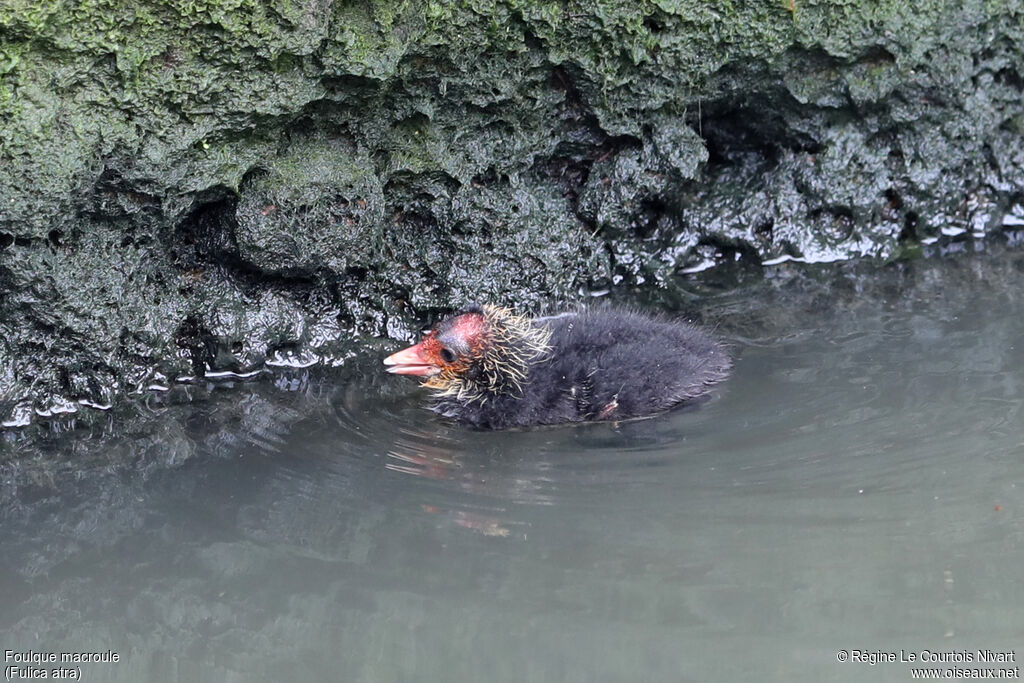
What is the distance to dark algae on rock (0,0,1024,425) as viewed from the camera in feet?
16.8

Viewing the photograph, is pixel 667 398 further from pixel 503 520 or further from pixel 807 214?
pixel 807 214

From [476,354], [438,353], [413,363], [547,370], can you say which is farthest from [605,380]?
[413,363]

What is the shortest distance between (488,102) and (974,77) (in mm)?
3065

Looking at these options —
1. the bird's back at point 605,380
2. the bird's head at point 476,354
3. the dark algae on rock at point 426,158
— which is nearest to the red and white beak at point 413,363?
the bird's head at point 476,354

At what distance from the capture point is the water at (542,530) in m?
3.72

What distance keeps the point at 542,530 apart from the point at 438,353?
1419 millimetres

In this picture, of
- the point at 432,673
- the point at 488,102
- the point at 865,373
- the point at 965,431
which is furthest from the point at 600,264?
the point at 432,673

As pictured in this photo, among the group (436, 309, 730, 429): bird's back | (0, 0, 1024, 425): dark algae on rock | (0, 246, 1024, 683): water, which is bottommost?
(0, 246, 1024, 683): water

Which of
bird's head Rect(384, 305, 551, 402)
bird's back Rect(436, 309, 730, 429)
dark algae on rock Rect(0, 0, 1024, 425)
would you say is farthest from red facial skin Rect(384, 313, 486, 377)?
dark algae on rock Rect(0, 0, 1024, 425)

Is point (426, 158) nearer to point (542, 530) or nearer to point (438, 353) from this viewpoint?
point (438, 353)

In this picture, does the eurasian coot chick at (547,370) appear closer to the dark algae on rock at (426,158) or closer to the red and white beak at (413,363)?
the red and white beak at (413,363)

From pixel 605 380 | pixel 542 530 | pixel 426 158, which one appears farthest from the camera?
pixel 426 158

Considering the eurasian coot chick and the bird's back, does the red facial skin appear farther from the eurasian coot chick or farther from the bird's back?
the bird's back

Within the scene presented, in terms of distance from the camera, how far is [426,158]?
19.9 feet
